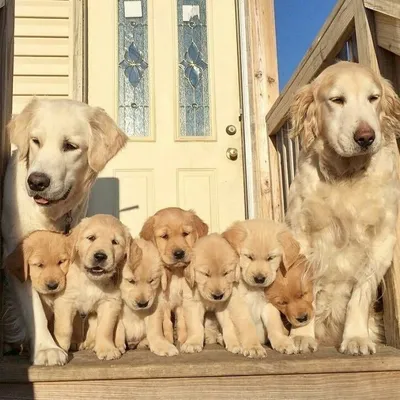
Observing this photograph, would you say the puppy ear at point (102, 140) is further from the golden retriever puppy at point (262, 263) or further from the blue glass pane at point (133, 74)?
the blue glass pane at point (133, 74)

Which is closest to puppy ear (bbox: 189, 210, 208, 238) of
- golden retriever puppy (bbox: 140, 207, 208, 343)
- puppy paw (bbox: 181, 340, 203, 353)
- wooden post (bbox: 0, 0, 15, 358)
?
golden retriever puppy (bbox: 140, 207, 208, 343)

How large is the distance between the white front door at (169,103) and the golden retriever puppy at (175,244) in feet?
6.84

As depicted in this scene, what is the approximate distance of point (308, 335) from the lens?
7.18ft

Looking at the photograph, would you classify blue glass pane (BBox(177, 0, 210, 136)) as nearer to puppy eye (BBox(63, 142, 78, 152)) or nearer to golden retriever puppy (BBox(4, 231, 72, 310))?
puppy eye (BBox(63, 142, 78, 152))

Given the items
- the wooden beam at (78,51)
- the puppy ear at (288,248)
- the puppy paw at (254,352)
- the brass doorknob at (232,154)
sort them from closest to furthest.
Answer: the puppy paw at (254,352) → the puppy ear at (288,248) → the wooden beam at (78,51) → the brass doorknob at (232,154)

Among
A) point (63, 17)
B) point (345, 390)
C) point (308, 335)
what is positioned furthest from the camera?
point (63, 17)

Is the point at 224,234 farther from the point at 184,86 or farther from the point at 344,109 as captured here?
the point at 184,86

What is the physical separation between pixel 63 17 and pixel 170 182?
1.92 m

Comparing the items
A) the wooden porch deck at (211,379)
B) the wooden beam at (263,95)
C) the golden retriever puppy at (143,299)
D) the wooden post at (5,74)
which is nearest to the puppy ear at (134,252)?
the golden retriever puppy at (143,299)

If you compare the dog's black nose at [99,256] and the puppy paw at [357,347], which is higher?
the dog's black nose at [99,256]

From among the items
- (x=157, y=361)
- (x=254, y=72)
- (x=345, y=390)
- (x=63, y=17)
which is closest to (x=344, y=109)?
(x=345, y=390)

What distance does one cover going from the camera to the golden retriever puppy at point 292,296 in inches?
87.0

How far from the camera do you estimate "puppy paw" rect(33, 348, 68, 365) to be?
1896 millimetres

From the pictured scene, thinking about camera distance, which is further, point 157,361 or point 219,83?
point 219,83
